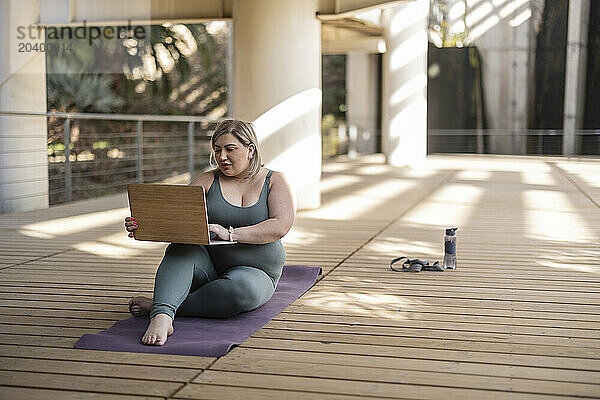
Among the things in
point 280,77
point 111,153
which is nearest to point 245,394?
point 280,77

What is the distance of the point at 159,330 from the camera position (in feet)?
7.75

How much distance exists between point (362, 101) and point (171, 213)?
14.5 meters

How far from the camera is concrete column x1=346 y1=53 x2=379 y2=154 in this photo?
1662 cm

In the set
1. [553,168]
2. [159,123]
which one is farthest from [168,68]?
[553,168]

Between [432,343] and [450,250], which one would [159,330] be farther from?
[450,250]

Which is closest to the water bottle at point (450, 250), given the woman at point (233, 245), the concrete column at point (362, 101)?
the woman at point (233, 245)

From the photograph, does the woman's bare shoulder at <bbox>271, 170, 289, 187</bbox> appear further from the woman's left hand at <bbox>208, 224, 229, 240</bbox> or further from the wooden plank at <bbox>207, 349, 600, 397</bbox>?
the wooden plank at <bbox>207, 349, 600, 397</bbox>

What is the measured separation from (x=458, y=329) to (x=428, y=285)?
767mm

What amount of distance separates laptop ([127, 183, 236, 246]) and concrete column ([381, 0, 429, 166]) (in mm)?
9461

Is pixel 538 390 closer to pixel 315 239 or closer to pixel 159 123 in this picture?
pixel 315 239

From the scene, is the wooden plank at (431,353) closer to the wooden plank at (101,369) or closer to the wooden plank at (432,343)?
the wooden plank at (432,343)

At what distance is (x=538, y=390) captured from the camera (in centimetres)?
195

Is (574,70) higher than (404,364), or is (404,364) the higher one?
(574,70)

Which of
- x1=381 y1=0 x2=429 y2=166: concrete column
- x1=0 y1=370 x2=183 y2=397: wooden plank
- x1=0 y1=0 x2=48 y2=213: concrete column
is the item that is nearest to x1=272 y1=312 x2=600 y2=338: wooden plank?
x1=0 y1=370 x2=183 y2=397: wooden plank
